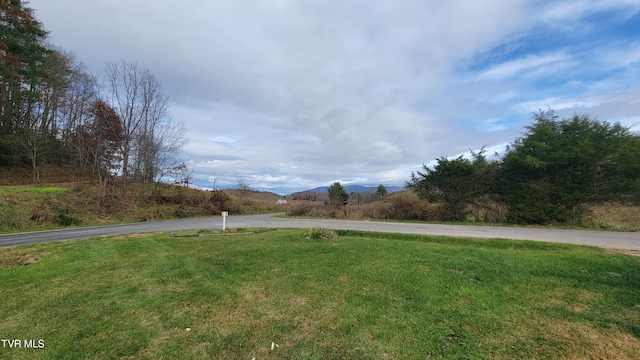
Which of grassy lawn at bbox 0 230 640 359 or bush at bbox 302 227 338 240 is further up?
bush at bbox 302 227 338 240

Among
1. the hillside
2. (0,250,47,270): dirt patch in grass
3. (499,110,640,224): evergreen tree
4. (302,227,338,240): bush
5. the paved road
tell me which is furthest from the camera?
the hillside

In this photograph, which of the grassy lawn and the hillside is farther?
the hillside

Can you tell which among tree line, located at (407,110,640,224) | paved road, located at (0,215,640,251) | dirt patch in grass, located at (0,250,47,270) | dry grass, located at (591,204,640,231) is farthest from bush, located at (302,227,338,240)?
dry grass, located at (591,204,640,231)

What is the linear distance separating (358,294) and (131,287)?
11.9 ft

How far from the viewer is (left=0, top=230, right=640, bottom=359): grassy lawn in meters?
2.75

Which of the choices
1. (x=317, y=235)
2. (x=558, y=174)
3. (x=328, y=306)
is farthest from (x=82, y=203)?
(x=558, y=174)

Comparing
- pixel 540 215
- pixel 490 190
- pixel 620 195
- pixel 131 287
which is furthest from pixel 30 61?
pixel 620 195

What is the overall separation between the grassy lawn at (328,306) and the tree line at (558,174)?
9398 millimetres

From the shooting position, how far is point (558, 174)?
14047 mm

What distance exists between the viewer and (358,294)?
404 cm

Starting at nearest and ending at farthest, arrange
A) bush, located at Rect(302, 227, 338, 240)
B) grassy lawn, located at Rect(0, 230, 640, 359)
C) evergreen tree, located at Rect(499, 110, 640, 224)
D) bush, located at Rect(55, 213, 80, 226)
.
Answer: grassy lawn, located at Rect(0, 230, 640, 359) → bush, located at Rect(302, 227, 338, 240) → evergreen tree, located at Rect(499, 110, 640, 224) → bush, located at Rect(55, 213, 80, 226)

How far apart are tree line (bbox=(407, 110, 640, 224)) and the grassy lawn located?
9.40 metres

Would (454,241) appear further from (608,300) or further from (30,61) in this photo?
(30,61)

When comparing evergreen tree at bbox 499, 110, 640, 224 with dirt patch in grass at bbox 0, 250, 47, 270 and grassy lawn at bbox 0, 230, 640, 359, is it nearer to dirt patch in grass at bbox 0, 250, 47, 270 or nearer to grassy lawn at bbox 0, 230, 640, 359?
grassy lawn at bbox 0, 230, 640, 359
